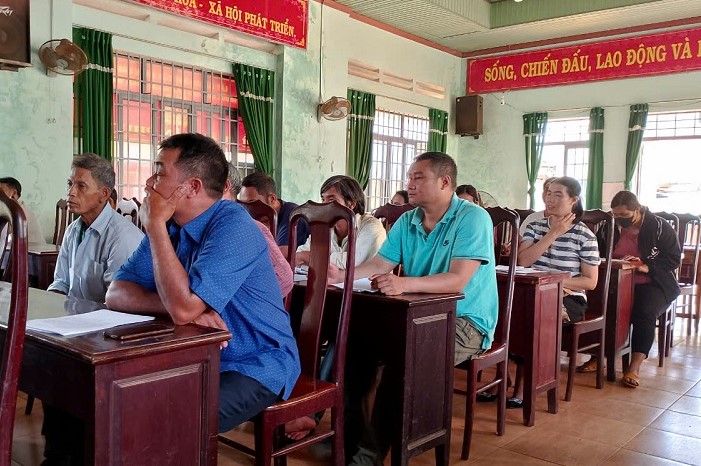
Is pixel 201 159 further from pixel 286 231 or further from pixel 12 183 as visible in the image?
pixel 12 183

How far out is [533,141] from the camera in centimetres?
926

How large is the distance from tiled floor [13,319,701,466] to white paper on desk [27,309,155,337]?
112cm

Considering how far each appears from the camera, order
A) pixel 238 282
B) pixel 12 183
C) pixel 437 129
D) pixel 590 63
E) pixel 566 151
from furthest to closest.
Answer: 1. pixel 437 129
2. pixel 566 151
3. pixel 590 63
4. pixel 12 183
5. pixel 238 282

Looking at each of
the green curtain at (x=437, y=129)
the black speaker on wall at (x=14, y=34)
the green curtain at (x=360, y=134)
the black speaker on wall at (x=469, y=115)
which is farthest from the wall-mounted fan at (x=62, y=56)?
the black speaker on wall at (x=469, y=115)

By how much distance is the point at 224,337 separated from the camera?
1.37 metres

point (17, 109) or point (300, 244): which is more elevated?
point (17, 109)

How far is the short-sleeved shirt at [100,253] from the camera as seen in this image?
2.25 meters

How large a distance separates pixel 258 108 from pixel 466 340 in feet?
16.5

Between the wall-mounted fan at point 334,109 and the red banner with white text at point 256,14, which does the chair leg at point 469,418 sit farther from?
the wall-mounted fan at point 334,109

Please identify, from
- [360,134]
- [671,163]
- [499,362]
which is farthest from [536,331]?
[671,163]

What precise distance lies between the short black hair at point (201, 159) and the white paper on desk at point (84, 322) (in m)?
0.37

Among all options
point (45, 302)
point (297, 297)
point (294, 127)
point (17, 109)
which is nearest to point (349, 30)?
point (294, 127)

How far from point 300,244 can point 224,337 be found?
2.19m

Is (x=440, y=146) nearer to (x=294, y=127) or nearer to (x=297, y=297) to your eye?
(x=294, y=127)
